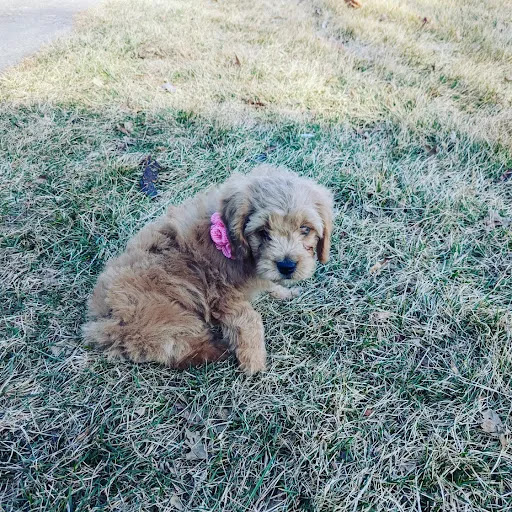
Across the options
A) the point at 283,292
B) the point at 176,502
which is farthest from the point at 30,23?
the point at 176,502

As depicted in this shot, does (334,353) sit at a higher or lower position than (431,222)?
lower

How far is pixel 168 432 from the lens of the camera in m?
2.48

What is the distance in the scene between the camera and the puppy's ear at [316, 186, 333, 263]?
2635 millimetres

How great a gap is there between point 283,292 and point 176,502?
5.48 ft

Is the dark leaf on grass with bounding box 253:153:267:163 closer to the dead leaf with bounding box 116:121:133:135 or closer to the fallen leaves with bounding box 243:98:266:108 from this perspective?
the fallen leaves with bounding box 243:98:266:108

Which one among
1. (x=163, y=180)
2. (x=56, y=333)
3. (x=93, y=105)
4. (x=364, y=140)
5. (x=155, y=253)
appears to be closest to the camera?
(x=155, y=253)

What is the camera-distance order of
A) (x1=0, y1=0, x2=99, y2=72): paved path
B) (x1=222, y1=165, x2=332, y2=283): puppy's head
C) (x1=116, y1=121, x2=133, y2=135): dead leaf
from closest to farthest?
(x1=222, y1=165, x2=332, y2=283): puppy's head
(x1=116, y1=121, x2=133, y2=135): dead leaf
(x1=0, y1=0, x2=99, y2=72): paved path

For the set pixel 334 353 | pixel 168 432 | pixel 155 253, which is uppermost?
pixel 155 253

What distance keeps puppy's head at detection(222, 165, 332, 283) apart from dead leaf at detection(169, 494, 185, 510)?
139cm

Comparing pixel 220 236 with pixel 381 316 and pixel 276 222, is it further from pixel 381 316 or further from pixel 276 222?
pixel 381 316

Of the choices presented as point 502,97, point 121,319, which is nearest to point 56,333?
point 121,319

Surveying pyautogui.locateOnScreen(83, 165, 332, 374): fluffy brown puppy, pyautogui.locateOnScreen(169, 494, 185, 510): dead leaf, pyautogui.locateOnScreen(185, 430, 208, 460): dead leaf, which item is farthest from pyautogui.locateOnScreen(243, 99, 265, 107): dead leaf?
pyautogui.locateOnScreen(169, 494, 185, 510): dead leaf

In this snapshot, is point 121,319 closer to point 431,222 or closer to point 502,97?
point 431,222

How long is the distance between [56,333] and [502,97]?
586cm
